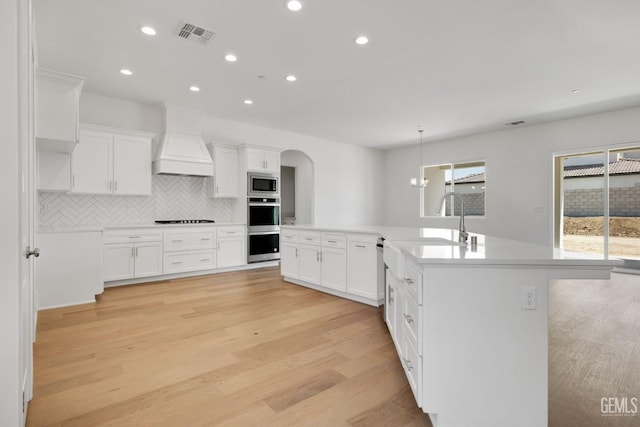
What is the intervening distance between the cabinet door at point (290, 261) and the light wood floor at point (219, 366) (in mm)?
828

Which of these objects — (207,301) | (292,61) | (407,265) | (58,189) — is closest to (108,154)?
(58,189)

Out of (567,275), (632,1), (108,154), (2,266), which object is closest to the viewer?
(2,266)

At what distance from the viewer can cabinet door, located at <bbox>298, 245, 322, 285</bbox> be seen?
418 centimetres

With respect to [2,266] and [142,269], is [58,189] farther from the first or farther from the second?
[2,266]

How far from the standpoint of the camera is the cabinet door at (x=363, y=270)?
348cm

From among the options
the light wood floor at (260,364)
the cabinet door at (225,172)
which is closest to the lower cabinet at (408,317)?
the light wood floor at (260,364)

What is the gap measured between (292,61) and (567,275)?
11.4 feet

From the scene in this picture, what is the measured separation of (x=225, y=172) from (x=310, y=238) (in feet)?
8.20

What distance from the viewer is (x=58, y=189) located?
395cm

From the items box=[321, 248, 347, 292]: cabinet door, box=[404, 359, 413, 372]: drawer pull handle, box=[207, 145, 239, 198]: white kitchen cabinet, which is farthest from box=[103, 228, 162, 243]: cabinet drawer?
box=[404, 359, 413, 372]: drawer pull handle

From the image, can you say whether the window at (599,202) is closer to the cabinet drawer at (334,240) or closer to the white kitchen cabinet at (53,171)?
the cabinet drawer at (334,240)

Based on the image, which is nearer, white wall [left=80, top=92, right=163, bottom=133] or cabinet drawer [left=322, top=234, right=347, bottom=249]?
cabinet drawer [left=322, top=234, right=347, bottom=249]

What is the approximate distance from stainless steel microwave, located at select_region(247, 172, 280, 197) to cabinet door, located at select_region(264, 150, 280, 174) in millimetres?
136

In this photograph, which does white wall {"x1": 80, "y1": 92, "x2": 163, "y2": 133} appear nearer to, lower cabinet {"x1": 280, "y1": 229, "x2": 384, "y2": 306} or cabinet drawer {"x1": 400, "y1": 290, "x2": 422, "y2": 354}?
lower cabinet {"x1": 280, "y1": 229, "x2": 384, "y2": 306}
